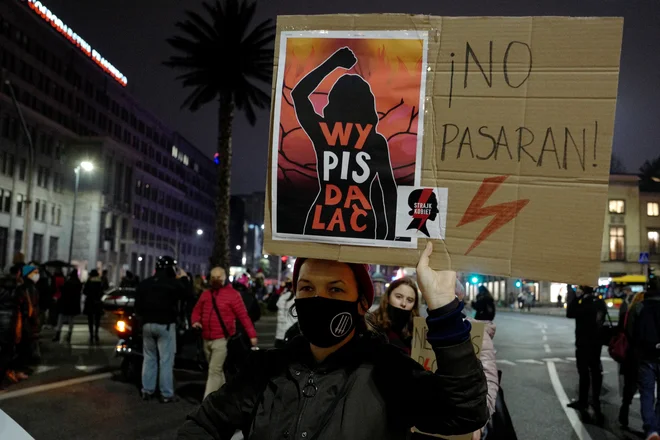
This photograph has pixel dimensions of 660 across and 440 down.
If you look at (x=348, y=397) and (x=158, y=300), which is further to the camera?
(x=158, y=300)

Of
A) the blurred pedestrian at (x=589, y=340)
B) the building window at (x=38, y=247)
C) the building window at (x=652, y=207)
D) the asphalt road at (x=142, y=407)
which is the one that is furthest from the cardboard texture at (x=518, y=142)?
the building window at (x=652, y=207)

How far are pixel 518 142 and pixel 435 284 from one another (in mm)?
615

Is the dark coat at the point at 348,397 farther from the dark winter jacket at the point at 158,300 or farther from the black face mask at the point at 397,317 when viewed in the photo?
the dark winter jacket at the point at 158,300

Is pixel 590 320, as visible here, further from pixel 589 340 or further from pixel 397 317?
pixel 397 317

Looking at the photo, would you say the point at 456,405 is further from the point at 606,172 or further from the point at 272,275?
the point at 272,275

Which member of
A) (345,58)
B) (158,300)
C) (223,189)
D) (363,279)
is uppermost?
(223,189)

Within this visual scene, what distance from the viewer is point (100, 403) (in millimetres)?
10062

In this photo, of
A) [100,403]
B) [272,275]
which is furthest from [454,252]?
[272,275]

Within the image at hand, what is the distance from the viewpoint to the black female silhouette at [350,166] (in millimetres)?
2539

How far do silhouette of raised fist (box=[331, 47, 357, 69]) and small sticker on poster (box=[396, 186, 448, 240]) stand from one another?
1.75 ft

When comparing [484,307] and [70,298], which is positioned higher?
[484,307]

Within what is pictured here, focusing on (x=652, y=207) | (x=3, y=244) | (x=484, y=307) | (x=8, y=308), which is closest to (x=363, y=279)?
(x=8, y=308)

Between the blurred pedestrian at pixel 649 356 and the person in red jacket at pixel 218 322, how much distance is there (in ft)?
16.7

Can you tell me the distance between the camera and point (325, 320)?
249 cm
